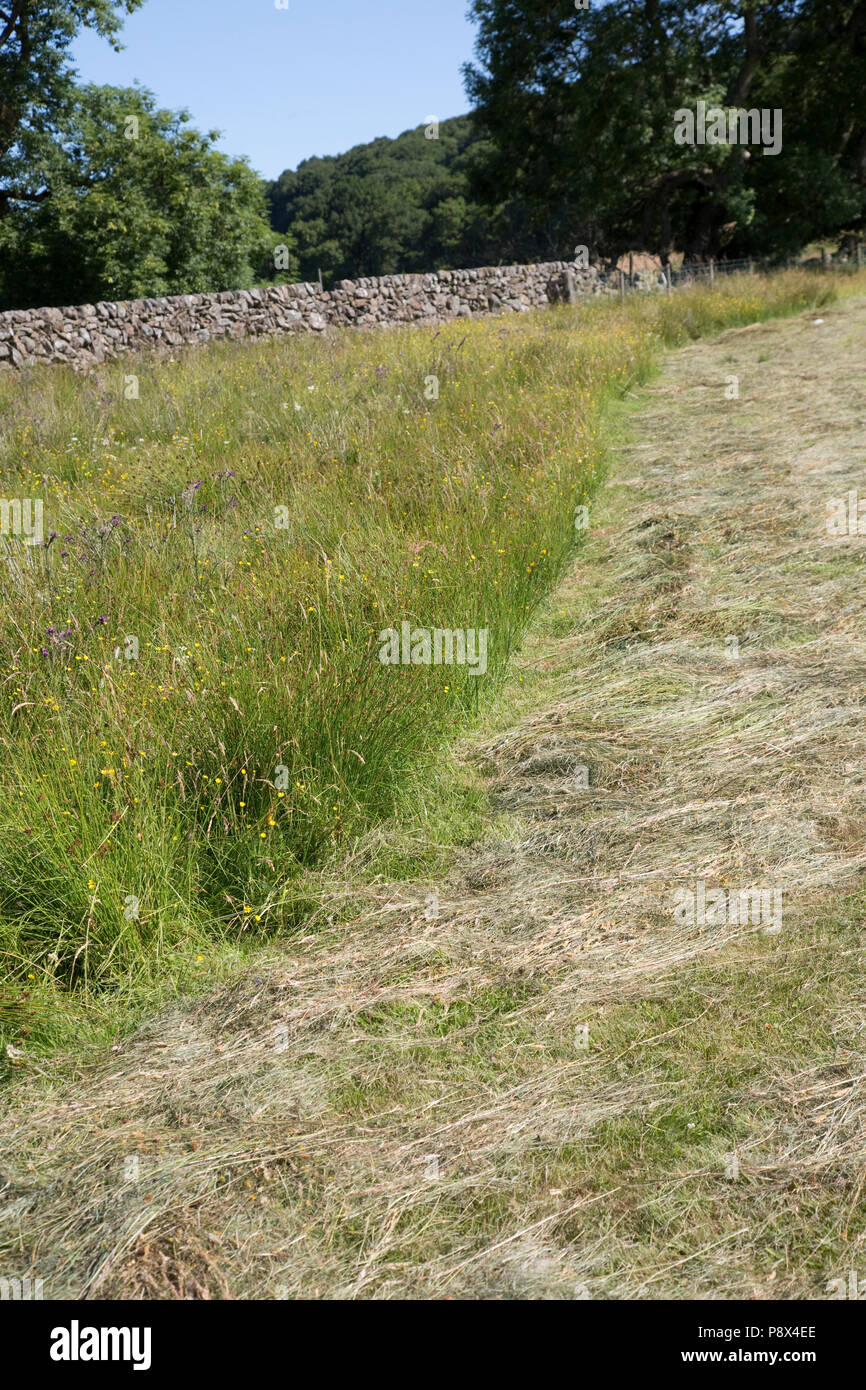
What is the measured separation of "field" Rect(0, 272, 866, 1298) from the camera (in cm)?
197

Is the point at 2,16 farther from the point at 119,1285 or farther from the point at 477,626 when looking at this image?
the point at 119,1285

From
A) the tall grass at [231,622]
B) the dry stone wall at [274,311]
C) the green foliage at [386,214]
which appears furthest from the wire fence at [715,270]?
the green foliage at [386,214]

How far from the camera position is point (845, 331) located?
13969 mm

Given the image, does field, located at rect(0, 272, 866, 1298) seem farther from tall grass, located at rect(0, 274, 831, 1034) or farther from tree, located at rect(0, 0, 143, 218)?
tree, located at rect(0, 0, 143, 218)

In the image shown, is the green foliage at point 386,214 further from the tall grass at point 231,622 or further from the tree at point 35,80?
the tall grass at point 231,622

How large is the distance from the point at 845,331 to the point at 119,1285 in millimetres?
15466

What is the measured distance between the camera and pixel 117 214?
25.4m

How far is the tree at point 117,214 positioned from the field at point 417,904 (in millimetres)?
23154

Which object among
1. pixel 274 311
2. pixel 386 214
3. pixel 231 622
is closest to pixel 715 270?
pixel 274 311

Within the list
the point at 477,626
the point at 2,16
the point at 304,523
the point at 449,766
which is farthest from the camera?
the point at 2,16

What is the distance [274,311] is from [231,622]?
44.2 feet

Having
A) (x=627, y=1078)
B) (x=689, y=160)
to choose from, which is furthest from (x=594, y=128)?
(x=627, y=1078)

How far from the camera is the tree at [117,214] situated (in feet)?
83.6
